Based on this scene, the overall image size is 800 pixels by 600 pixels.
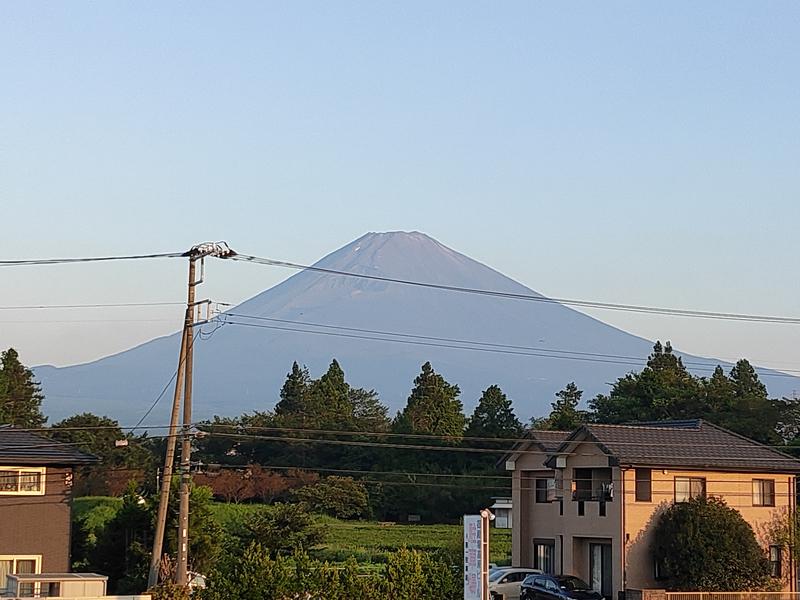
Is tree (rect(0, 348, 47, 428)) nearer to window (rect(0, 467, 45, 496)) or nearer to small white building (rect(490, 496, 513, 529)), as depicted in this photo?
small white building (rect(490, 496, 513, 529))

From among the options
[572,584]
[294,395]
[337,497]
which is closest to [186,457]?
[572,584]

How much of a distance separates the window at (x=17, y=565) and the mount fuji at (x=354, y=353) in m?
107

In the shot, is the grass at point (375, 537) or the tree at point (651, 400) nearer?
the grass at point (375, 537)

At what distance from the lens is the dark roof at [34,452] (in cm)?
3089

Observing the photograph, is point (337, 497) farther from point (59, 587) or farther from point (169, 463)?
point (59, 587)

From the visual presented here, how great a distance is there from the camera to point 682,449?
38.9 m

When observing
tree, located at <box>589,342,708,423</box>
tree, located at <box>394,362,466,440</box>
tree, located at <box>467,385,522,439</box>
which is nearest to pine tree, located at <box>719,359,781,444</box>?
tree, located at <box>589,342,708,423</box>

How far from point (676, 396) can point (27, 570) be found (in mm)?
47795

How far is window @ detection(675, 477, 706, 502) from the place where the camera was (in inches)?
1500

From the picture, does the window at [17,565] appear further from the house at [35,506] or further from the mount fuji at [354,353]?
the mount fuji at [354,353]

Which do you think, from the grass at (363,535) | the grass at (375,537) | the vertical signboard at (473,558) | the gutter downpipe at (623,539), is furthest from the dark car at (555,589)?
the grass at (375,537)

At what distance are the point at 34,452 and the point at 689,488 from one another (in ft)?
64.7

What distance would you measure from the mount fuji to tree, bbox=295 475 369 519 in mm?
72375

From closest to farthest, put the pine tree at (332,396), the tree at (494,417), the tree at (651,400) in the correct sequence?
the tree at (651,400) → the tree at (494,417) → the pine tree at (332,396)
